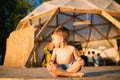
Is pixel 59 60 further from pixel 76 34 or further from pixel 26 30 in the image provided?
pixel 76 34

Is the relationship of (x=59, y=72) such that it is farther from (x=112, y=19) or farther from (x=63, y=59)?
(x=112, y=19)

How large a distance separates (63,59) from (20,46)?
367 inches

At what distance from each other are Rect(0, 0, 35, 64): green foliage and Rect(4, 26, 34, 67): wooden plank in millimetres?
12043

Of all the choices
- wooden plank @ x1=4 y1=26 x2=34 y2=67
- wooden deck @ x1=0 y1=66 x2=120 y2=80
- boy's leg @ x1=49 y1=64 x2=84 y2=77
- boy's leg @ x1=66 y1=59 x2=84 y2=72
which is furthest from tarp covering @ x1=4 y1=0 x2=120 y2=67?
boy's leg @ x1=49 y1=64 x2=84 y2=77

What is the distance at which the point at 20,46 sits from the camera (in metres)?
14.5

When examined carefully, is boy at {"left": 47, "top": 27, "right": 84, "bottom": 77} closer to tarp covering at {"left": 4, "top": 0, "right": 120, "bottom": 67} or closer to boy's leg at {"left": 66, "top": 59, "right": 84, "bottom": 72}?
boy's leg at {"left": 66, "top": 59, "right": 84, "bottom": 72}

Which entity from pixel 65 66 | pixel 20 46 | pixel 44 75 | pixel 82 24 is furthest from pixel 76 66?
pixel 82 24

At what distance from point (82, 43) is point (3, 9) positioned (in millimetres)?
10771

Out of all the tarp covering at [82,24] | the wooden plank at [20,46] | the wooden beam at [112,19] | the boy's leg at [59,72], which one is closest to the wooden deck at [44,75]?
the boy's leg at [59,72]

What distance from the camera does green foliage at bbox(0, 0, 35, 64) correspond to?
28062 mm

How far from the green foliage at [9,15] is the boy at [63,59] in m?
22.8

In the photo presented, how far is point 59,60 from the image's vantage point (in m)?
5.42

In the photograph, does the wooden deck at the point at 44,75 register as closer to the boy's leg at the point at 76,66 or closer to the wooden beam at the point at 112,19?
the boy's leg at the point at 76,66

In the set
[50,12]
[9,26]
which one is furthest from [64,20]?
[9,26]
